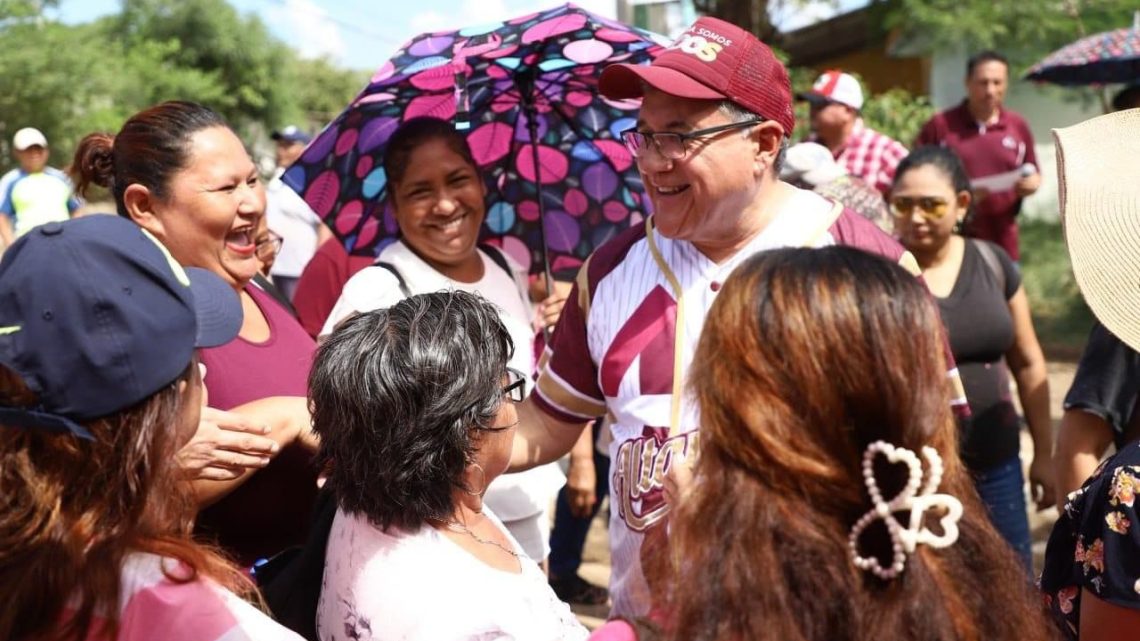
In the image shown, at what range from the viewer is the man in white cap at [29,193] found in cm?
1147

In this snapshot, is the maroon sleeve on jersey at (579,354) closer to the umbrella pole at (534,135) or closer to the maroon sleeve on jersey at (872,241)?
the maroon sleeve on jersey at (872,241)

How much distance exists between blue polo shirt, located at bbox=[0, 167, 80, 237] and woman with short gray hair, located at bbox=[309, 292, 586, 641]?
34.4 feet

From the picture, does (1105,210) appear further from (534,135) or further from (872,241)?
(534,135)

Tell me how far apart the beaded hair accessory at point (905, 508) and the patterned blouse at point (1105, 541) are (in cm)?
63

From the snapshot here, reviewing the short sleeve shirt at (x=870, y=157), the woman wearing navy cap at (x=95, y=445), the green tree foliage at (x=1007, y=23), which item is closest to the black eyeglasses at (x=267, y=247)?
the woman wearing navy cap at (x=95, y=445)

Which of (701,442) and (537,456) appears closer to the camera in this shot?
(701,442)

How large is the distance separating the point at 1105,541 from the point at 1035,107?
14.5 metres

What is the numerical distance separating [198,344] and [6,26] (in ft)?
71.0

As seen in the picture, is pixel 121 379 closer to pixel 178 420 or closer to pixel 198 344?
pixel 178 420

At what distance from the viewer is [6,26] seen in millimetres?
20500

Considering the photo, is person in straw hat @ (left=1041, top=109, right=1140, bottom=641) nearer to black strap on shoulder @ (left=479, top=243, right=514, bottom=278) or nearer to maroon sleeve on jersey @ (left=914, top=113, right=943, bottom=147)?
black strap on shoulder @ (left=479, top=243, right=514, bottom=278)

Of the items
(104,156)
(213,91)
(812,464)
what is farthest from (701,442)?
(213,91)

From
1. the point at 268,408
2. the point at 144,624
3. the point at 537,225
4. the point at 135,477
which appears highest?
the point at 135,477

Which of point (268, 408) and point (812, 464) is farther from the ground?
point (812, 464)
